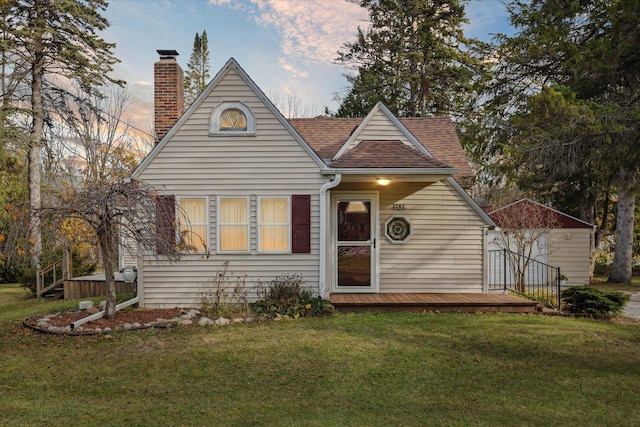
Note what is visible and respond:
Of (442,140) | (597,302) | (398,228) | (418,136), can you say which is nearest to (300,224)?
(398,228)

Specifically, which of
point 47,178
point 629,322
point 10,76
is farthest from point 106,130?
point 629,322

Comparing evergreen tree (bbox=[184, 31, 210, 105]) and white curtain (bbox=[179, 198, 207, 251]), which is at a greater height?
evergreen tree (bbox=[184, 31, 210, 105])

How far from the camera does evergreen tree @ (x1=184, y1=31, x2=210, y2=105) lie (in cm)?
3469

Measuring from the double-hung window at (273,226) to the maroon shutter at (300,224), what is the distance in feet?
0.45

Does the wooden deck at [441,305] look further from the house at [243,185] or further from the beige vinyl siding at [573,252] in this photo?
the beige vinyl siding at [573,252]

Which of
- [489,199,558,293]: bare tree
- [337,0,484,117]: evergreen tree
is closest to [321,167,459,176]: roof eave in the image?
[489,199,558,293]: bare tree

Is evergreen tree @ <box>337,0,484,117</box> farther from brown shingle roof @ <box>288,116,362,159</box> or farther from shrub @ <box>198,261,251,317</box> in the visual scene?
shrub @ <box>198,261,251,317</box>

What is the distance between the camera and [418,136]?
38.9ft

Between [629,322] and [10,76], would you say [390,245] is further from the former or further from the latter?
[10,76]

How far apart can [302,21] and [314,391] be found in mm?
16791

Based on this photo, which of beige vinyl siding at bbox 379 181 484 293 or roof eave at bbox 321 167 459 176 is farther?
beige vinyl siding at bbox 379 181 484 293

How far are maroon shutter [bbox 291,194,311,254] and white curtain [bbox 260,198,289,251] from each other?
0.54 feet

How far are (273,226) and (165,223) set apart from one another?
7.38 ft

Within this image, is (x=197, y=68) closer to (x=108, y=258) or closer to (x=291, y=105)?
(x=291, y=105)
